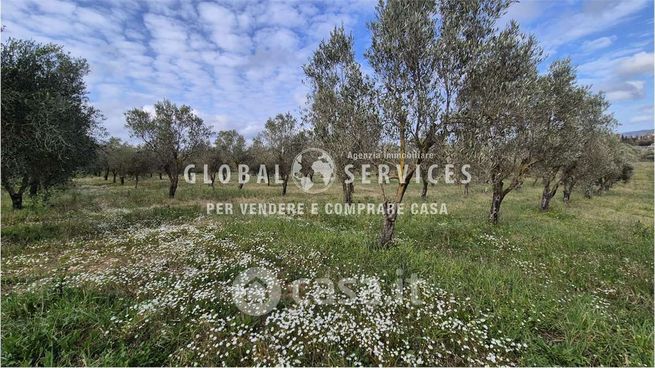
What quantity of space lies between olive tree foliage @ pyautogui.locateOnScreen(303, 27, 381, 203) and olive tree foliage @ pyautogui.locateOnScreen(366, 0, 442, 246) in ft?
2.42

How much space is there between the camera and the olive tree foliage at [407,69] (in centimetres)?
1027

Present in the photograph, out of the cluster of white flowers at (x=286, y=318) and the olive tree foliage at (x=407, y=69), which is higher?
the olive tree foliage at (x=407, y=69)

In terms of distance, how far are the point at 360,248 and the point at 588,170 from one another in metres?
27.1

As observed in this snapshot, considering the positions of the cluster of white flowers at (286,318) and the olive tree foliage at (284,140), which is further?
the olive tree foliage at (284,140)

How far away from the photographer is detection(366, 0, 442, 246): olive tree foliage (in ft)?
33.7

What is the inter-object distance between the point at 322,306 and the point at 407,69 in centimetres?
999

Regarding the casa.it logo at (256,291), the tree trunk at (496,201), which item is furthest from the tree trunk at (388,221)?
the tree trunk at (496,201)

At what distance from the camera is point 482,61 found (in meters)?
10.0

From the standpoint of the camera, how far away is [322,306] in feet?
23.8

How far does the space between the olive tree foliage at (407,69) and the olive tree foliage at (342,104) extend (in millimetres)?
737

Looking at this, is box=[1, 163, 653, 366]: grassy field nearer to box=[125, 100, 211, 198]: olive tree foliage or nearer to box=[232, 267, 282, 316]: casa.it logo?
box=[232, 267, 282, 316]: casa.it logo

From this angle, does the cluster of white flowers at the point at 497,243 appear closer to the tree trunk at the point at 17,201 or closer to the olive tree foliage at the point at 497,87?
the olive tree foliage at the point at 497,87

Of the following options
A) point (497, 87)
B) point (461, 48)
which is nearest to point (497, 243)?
point (497, 87)

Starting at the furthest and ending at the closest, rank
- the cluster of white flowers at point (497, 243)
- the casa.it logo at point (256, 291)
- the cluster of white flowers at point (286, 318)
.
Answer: the cluster of white flowers at point (497, 243)
the casa.it logo at point (256, 291)
the cluster of white flowers at point (286, 318)
